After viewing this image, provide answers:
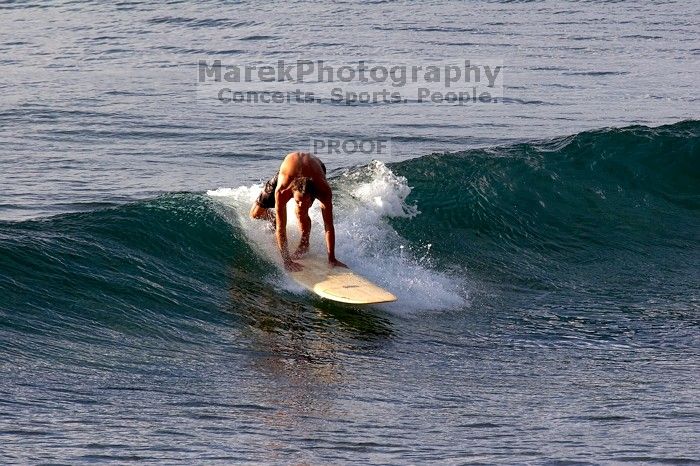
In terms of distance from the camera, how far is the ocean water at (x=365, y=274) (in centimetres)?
748

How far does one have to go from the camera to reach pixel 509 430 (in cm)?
753

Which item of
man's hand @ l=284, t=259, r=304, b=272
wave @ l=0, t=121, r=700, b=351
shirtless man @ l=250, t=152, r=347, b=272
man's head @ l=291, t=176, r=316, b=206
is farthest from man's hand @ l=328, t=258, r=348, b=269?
man's head @ l=291, t=176, r=316, b=206

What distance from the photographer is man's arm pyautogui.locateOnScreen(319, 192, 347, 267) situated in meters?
10.6

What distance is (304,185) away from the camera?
416 inches

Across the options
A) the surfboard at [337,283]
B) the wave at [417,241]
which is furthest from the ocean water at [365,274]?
the surfboard at [337,283]

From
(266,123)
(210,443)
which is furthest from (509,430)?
(266,123)

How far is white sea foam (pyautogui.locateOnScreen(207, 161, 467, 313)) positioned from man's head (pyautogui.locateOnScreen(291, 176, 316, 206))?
32.6 inches

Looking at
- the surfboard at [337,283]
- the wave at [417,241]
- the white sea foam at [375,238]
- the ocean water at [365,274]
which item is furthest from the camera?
the white sea foam at [375,238]

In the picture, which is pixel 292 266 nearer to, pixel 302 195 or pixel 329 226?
pixel 329 226

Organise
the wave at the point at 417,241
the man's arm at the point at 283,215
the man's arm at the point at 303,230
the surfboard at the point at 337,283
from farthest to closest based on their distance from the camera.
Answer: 1. the man's arm at the point at 303,230
2. the man's arm at the point at 283,215
3. the wave at the point at 417,241
4. the surfboard at the point at 337,283

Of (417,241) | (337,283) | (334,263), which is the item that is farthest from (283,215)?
(417,241)

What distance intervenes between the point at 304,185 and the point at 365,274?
1.19 meters

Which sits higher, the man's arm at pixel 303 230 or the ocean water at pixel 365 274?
the man's arm at pixel 303 230

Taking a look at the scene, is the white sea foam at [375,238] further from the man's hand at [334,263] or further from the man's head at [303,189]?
the man's head at [303,189]
